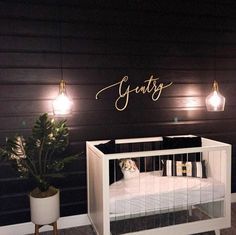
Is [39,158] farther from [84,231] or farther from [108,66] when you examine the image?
[108,66]

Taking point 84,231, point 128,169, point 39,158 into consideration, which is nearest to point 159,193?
point 128,169

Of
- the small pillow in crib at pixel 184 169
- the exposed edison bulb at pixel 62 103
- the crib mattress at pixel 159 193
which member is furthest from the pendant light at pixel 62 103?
the small pillow in crib at pixel 184 169

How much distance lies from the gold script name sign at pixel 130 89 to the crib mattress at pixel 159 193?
83 cm

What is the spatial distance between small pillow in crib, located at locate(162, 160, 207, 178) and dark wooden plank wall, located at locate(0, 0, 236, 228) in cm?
49

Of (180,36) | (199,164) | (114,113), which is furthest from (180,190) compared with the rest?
(180,36)

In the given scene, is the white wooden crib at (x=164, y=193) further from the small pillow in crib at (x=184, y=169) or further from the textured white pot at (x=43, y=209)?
Answer: the textured white pot at (x=43, y=209)

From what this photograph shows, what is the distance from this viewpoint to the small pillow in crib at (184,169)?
8.93 feet

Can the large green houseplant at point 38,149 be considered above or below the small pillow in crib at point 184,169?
above

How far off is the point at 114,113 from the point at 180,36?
3.90ft

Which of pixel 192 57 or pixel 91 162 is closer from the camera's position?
pixel 91 162

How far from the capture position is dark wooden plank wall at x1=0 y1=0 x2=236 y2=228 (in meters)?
2.65

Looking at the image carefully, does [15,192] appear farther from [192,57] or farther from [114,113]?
[192,57]

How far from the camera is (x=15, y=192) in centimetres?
268

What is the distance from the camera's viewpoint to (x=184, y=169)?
272 cm
